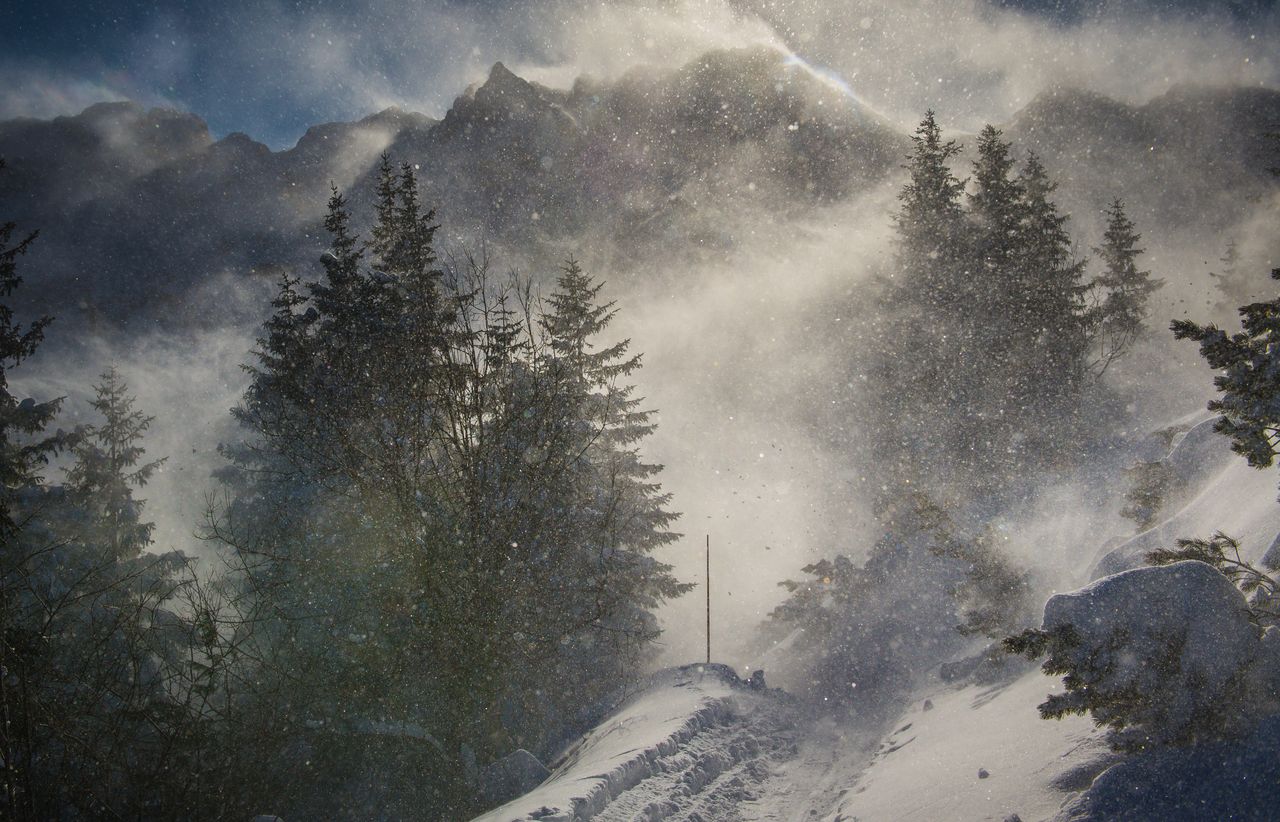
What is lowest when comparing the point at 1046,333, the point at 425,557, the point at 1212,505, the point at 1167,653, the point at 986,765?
the point at 986,765

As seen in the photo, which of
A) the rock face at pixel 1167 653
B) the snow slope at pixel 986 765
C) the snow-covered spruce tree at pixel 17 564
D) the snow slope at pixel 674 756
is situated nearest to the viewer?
the snow-covered spruce tree at pixel 17 564

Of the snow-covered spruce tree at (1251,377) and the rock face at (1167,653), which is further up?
the snow-covered spruce tree at (1251,377)

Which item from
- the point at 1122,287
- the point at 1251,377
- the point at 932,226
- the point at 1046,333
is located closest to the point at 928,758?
the point at 1251,377

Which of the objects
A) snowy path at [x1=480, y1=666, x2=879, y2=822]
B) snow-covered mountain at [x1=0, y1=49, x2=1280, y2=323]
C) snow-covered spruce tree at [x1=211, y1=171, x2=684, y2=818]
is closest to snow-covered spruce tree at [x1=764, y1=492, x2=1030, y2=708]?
snowy path at [x1=480, y1=666, x2=879, y2=822]

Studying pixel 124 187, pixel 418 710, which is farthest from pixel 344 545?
pixel 124 187

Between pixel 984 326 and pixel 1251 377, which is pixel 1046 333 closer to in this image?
pixel 984 326

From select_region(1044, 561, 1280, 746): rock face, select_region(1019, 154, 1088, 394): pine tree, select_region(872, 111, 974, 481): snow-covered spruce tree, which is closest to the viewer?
select_region(1044, 561, 1280, 746): rock face

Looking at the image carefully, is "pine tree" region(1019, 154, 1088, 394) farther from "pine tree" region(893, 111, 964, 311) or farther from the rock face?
the rock face

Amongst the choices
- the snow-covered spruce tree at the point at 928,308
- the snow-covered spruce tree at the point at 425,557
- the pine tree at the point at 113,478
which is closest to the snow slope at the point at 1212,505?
the snow-covered spruce tree at the point at 425,557

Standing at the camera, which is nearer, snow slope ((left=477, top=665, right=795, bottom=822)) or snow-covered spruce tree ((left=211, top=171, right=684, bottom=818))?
snow slope ((left=477, top=665, right=795, bottom=822))

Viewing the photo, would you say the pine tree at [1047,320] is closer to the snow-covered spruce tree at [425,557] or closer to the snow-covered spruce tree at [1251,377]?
the snow-covered spruce tree at [1251,377]

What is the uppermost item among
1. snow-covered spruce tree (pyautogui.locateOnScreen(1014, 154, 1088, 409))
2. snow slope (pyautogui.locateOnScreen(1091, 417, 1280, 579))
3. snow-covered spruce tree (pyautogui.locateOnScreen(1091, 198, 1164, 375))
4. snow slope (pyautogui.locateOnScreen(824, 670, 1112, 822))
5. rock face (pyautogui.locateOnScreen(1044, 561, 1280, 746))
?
snow-covered spruce tree (pyautogui.locateOnScreen(1091, 198, 1164, 375))

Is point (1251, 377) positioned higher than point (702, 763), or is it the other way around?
point (1251, 377)

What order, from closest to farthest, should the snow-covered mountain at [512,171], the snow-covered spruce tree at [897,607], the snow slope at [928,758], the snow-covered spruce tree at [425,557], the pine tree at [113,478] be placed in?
the snow slope at [928,758], the snow-covered spruce tree at [425,557], the snow-covered spruce tree at [897,607], the pine tree at [113,478], the snow-covered mountain at [512,171]
